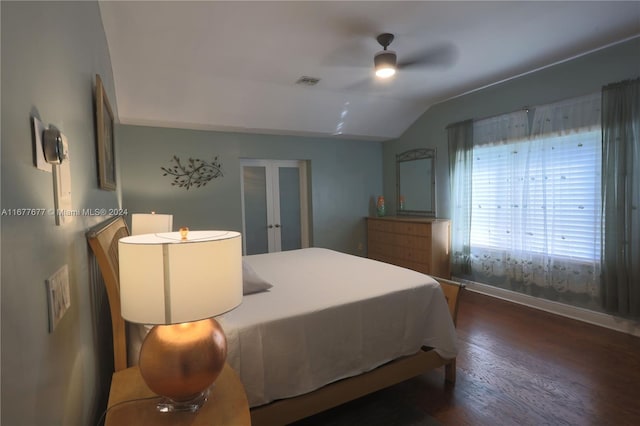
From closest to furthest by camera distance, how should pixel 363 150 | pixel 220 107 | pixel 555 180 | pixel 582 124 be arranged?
pixel 582 124, pixel 555 180, pixel 220 107, pixel 363 150

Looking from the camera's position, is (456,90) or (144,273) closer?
(144,273)

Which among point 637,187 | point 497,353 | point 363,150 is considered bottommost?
point 497,353

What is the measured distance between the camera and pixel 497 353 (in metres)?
2.70

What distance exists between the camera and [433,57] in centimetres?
305

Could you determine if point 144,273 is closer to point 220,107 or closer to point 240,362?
point 240,362

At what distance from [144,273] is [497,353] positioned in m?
2.81

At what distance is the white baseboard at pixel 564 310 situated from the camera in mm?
3020

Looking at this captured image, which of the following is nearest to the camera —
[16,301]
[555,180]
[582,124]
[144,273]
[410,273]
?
[16,301]

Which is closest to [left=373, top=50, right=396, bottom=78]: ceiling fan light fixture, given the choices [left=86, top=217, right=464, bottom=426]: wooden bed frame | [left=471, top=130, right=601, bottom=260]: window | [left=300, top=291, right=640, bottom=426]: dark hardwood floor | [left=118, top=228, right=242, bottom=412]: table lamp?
[left=86, top=217, right=464, bottom=426]: wooden bed frame

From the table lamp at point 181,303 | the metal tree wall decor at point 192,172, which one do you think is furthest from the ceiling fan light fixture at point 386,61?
the metal tree wall decor at point 192,172

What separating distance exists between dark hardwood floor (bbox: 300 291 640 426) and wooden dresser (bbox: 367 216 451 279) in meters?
1.22

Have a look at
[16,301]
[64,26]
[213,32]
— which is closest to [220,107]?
[213,32]

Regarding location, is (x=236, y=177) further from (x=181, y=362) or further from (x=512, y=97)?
(x=181, y=362)

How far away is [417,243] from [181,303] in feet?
13.1
